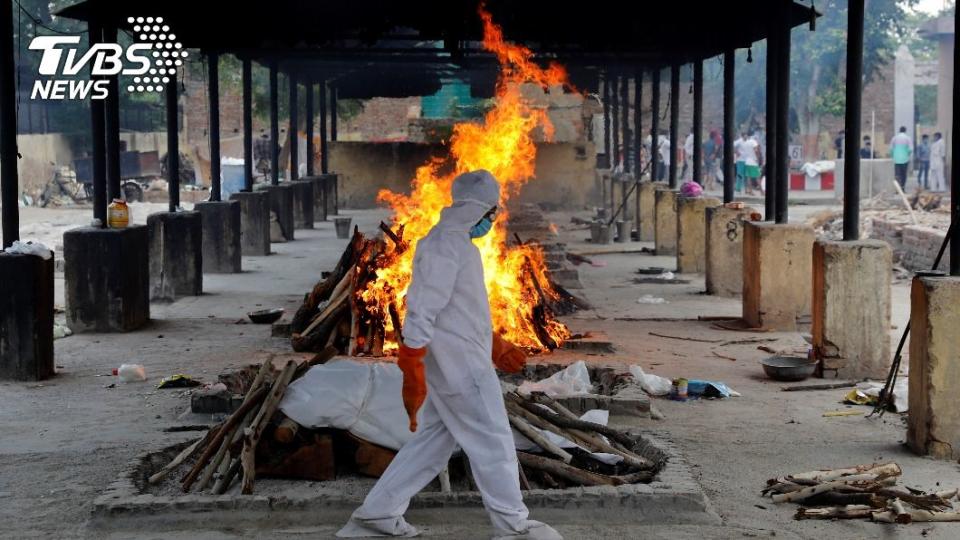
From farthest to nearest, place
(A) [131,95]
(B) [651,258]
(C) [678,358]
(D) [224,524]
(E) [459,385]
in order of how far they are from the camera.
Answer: (A) [131,95]
(B) [651,258]
(C) [678,358]
(D) [224,524]
(E) [459,385]

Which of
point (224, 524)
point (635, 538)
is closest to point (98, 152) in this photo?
point (224, 524)

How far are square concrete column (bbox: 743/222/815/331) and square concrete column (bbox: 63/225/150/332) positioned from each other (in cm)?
705

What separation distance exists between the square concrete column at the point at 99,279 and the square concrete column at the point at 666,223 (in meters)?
12.1

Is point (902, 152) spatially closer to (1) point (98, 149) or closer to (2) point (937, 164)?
(2) point (937, 164)

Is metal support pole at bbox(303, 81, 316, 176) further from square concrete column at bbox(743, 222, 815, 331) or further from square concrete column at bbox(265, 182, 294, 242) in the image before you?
square concrete column at bbox(743, 222, 815, 331)

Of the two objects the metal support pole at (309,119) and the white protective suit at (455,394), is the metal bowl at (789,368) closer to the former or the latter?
the white protective suit at (455,394)

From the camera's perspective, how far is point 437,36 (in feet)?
61.9

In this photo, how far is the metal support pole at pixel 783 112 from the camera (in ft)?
50.1

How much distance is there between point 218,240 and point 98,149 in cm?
632

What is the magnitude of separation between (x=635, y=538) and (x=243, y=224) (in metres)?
18.5

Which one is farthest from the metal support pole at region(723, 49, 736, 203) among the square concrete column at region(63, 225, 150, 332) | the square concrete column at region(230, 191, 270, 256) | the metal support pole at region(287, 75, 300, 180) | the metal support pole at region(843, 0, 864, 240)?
the metal support pole at region(287, 75, 300, 180)

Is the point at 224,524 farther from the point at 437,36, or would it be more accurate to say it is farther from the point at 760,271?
the point at 437,36

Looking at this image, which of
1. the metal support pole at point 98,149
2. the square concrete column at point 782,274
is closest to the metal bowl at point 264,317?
the metal support pole at point 98,149

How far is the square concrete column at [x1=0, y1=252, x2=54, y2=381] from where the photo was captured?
1200 centimetres
